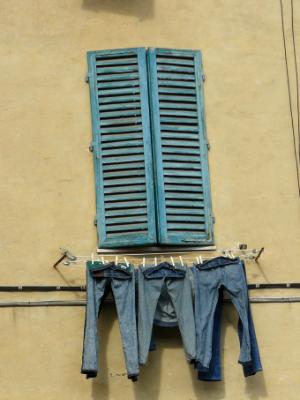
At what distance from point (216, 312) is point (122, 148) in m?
1.65

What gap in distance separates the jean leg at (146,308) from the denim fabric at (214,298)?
34 centimetres

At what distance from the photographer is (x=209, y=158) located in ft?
29.5

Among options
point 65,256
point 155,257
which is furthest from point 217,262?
point 65,256

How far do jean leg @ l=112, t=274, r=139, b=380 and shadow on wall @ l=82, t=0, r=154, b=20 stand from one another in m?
2.57

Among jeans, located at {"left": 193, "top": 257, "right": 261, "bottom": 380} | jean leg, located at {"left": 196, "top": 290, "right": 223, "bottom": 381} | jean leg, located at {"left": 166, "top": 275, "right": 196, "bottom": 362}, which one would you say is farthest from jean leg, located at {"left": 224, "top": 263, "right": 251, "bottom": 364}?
jean leg, located at {"left": 166, "top": 275, "right": 196, "bottom": 362}

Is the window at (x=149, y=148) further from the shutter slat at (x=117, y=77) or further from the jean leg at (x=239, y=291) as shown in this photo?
the jean leg at (x=239, y=291)

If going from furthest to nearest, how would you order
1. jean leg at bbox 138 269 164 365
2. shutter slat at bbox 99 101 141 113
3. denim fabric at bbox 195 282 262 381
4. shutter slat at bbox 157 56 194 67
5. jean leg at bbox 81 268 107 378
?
shutter slat at bbox 157 56 194 67
shutter slat at bbox 99 101 141 113
denim fabric at bbox 195 282 262 381
jean leg at bbox 138 269 164 365
jean leg at bbox 81 268 107 378

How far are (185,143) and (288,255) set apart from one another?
51.8 inches

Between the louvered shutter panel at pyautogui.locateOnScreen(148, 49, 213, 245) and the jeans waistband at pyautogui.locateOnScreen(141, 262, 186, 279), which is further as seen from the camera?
the louvered shutter panel at pyautogui.locateOnScreen(148, 49, 213, 245)

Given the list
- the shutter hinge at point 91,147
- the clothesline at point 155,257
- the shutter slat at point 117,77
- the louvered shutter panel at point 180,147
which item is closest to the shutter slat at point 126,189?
the louvered shutter panel at point 180,147

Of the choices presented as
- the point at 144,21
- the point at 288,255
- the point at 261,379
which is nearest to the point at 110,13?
the point at 144,21

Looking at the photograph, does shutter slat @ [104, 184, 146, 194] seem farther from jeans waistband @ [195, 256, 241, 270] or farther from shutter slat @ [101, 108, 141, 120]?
jeans waistband @ [195, 256, 241, 270]

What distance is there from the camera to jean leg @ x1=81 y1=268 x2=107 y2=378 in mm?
7914

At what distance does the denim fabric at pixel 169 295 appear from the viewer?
8.09 meters
